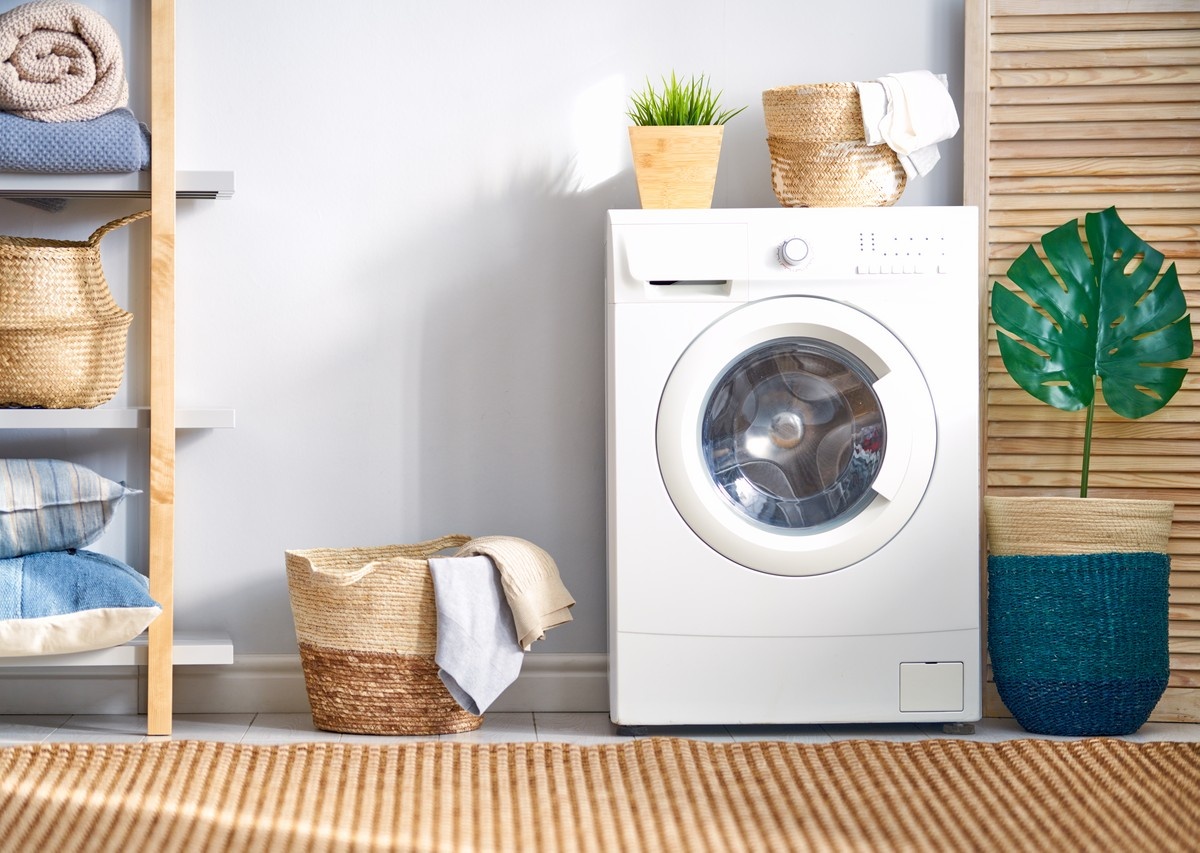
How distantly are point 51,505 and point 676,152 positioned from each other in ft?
3.87

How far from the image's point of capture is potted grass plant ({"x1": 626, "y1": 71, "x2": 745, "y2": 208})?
198 centimetres

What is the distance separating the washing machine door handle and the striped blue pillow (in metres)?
1.25

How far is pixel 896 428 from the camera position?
189 cm

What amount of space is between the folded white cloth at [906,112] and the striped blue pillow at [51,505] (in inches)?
55.0

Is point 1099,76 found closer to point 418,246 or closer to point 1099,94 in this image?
point 1099,94

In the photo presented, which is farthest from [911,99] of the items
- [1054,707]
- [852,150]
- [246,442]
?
[246,442]

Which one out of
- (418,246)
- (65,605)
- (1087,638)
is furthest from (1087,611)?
(65,605)

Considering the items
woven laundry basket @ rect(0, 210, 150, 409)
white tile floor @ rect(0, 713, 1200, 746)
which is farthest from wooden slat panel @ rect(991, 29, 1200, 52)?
woven laundry basket @ rect(0, 210, 150, 409)

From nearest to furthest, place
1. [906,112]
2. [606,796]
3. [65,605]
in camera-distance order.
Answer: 1. [606,796]
2. [65,605]
3. [906,112]

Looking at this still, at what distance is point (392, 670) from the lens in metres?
1.90

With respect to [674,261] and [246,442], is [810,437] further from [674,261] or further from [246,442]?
[246,442]

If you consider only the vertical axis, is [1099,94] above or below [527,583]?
above

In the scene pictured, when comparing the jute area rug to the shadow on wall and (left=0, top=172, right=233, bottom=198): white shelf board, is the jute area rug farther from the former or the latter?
(left=0, top=172, right=233, bottom=198): white shelf board

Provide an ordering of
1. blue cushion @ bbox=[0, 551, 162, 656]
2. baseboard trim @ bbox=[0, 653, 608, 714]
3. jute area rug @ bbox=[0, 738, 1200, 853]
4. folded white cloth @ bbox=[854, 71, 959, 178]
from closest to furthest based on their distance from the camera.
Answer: jute area rug @ bbox=[0, 738, 1200, 853] → blue cushion @ bbox=[0, 551, 162, 656] → folded white cloth @ bbox=[854, 71, 959, 178] → baseboard trim @ bbox=[0, 653, 608, 714]
